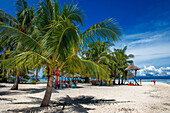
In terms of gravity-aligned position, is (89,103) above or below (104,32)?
below

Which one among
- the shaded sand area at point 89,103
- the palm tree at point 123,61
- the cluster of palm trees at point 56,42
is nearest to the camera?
the cluster of palm trees at point 56,42

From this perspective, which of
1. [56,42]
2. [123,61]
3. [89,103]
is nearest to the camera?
[56,42]

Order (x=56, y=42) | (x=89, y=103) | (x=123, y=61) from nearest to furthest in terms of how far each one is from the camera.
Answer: (x=56, y=42), (x=89, y=103), (x=123, y=61)

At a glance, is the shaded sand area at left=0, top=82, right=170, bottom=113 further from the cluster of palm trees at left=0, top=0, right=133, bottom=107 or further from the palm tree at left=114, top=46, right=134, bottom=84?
the palm tree at left=114, top=46, right=134, bottom=84

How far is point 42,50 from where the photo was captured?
497 cm

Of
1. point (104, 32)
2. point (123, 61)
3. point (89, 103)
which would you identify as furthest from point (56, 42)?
point (123, 61)

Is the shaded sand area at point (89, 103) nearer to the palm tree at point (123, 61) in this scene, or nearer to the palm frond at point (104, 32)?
the palm frond at point (104, 32)

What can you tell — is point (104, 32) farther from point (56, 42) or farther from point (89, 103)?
point (89, 103)

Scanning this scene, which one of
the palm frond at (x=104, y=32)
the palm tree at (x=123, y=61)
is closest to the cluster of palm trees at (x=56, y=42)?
the palm frond at (x=104, y=32)

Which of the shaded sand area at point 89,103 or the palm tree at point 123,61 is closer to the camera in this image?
the shaded sand area at point 89,103

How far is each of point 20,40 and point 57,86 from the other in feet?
36.5

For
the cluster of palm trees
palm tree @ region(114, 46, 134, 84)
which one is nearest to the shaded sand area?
the cluster of palm trees

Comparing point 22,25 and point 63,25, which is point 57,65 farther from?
point 22,25

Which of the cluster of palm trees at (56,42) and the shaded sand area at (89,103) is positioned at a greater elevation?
the cluster of palm trees at (56,42)
